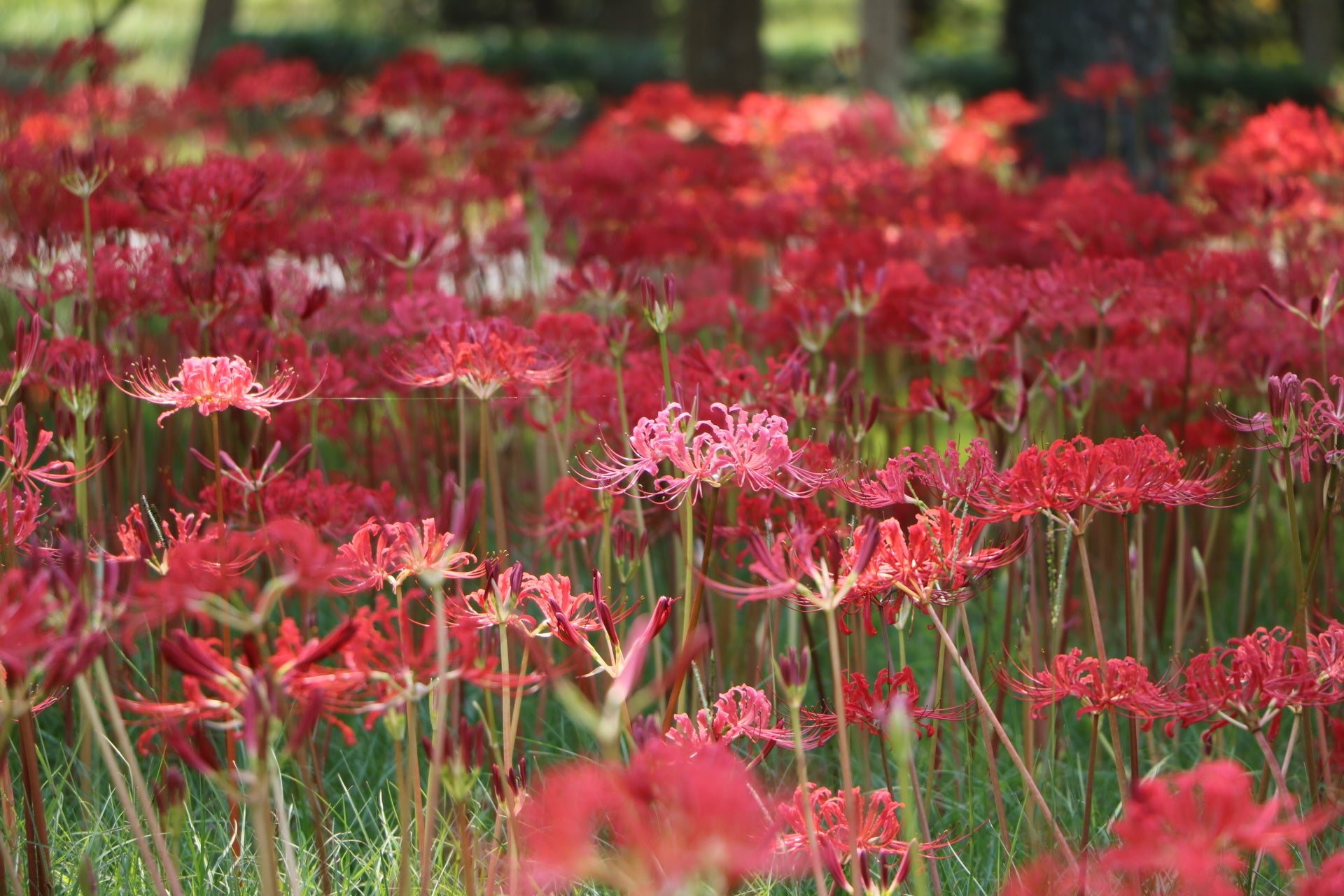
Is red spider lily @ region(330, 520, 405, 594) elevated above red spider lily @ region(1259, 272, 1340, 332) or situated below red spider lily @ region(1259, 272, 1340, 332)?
below

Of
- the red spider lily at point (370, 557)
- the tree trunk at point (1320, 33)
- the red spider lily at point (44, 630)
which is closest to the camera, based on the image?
the red spider lily at point (44, 630)

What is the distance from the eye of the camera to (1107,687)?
1.61 m

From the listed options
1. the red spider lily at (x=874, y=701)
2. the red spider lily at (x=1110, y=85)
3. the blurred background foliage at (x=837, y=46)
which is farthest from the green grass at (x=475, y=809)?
the red spider lily at (x=1110, y=85)

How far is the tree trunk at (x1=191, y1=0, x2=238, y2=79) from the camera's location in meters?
10.2

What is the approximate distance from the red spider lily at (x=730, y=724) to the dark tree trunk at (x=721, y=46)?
6559 millimetres

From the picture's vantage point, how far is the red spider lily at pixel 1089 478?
1.53 meters

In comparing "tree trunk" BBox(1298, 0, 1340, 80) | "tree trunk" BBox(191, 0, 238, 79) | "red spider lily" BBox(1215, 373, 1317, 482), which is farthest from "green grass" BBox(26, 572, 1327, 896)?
"tree trunk" BBox(1298, 0, 1340, 80)

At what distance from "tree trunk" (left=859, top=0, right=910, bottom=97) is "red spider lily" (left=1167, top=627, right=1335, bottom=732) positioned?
7001mm

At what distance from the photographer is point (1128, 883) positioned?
1504mm

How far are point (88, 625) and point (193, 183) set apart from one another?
1409mm

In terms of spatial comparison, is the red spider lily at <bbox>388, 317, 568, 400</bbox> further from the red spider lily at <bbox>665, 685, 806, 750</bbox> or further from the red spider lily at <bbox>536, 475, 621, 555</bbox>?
the red spider lily at <bbox>665, 685, 806, 750</bbox>

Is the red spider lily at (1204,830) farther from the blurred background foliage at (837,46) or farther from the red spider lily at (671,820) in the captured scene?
the blurred background foliage at (837,46)

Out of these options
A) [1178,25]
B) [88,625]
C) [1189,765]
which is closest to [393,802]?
[88,625]

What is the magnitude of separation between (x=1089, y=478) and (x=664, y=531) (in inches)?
50.8
